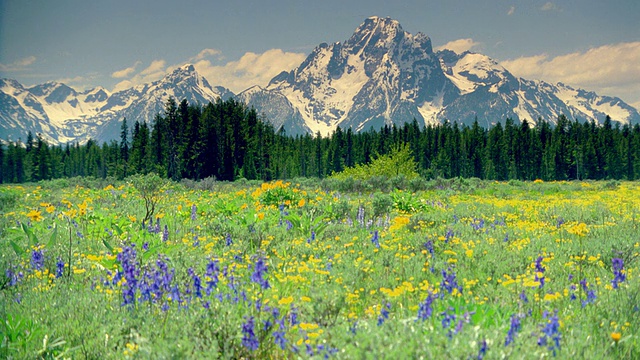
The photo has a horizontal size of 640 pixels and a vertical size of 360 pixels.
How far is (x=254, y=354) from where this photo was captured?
3676mm

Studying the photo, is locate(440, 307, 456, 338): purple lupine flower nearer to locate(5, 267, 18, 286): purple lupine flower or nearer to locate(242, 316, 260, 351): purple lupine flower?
locate(242, 316, 260, 351): purple lupine flower

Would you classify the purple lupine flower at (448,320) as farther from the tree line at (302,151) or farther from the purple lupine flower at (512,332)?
the tree line at (302,151)

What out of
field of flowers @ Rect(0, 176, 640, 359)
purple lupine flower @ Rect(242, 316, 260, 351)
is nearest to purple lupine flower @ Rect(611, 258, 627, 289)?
field of flowers @ Rect(0, 176, 640, 359)

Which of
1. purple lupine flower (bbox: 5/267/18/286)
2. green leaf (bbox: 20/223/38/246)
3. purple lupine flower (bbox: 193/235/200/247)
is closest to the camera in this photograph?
purple lupine flower (bbox: 5/267/18/286)

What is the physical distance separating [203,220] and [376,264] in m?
6.04

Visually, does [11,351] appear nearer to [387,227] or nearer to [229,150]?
[387,227]

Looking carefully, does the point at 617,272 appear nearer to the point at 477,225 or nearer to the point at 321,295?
the point at 321,295

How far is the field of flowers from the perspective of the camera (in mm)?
3281

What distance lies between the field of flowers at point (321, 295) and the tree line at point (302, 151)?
4179cm

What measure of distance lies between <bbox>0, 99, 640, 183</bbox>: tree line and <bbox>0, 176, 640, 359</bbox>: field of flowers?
41791mm

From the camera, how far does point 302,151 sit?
10288 centimetres

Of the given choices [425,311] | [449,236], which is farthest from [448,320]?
[449,236]

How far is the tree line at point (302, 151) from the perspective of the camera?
55469 mm

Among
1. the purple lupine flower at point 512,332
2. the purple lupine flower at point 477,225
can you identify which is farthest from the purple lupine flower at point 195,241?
the purple lupine flower at point 477,225
